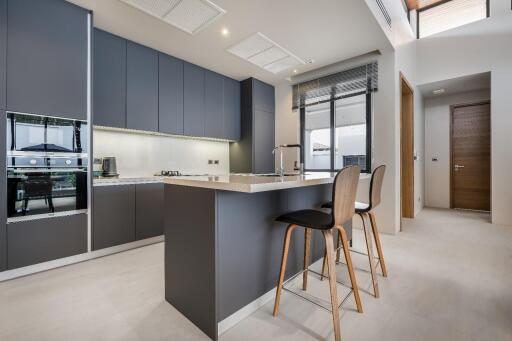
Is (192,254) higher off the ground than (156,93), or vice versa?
(156,93)

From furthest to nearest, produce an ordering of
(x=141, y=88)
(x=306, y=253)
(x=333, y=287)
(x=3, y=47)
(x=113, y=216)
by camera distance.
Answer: (x=141, y=88) < (x=113, y=216) < (x=3, y=47) < (x=306, y=253) < (x=333, y=287)

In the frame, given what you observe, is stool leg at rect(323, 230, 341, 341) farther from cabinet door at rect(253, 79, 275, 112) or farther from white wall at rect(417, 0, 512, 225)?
white wall at rect(417, 0, 512, 225)

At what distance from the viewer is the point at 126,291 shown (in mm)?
1855

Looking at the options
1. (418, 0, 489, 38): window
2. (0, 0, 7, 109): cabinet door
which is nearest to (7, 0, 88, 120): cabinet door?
(0, 0, 7, 109): cabinet door

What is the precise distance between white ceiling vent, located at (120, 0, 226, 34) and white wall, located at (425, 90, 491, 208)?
17.6ft

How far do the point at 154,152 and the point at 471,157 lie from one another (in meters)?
6.35

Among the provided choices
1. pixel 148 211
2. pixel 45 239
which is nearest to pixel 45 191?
pixel 45 239

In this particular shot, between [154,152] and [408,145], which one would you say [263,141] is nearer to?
[154,152]

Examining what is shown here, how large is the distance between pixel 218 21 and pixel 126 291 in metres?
2.86

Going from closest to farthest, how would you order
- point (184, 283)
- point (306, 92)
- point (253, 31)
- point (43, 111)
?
point (184, 283), point (43, 111), point (253, 31), point (306, 92)

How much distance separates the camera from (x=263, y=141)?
4676mm

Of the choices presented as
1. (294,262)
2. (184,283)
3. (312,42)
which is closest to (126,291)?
(184,283)

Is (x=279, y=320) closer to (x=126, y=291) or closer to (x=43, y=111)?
(x=126, y=291)

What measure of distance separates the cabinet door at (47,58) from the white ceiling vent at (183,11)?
0.66 m
